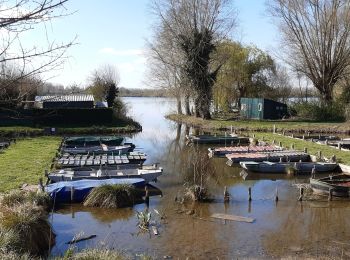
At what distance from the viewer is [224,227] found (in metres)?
14.4

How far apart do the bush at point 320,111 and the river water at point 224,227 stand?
32.1 m

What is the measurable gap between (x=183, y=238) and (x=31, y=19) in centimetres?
1017

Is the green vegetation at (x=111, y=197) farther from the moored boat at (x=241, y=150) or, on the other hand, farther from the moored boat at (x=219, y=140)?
the moored boat at (x=219, y=140)

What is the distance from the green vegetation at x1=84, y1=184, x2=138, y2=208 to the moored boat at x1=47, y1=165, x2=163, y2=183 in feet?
7.47

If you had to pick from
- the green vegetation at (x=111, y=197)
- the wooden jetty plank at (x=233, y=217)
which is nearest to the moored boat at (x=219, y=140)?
the green vegetation at (x=111, y=197)

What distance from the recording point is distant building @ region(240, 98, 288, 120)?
51.8m

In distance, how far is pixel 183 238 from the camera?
13312mm

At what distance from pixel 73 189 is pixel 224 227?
6.21 metres

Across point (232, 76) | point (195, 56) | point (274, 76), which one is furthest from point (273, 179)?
point (274, 76)

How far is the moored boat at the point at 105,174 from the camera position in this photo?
1927 centimetres

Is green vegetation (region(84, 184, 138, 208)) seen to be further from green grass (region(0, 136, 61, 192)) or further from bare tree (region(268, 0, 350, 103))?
bare tree (region(268, 0, 350, 103))

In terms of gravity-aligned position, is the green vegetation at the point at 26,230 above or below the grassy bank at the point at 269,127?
below

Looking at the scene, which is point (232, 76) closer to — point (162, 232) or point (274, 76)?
point (274, 76)

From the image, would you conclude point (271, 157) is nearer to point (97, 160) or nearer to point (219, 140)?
point (97, 160)
